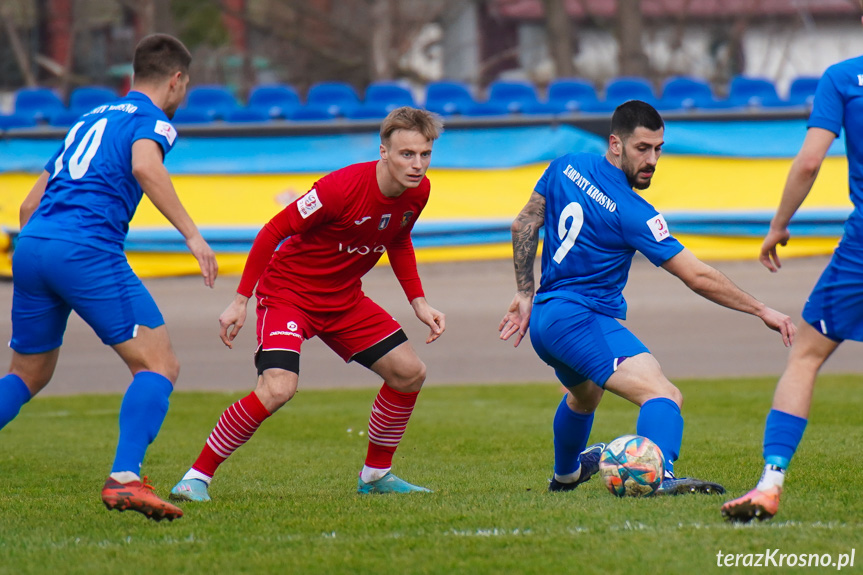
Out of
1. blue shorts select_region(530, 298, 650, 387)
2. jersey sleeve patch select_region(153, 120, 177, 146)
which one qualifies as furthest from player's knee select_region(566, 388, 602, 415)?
jersey sleeve patch select_region(153, 120, 177, 146)

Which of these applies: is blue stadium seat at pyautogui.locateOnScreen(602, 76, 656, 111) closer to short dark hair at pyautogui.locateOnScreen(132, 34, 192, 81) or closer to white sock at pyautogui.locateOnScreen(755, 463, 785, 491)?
short dark hair at pyautogui.locateOnScreen(132, 34, 192, 81)

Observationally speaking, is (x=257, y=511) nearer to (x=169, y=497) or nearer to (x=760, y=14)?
(x=169, y=497)

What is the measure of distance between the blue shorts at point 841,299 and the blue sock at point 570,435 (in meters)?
1.60

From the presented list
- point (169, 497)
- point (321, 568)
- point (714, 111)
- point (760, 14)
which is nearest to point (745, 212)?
point (714, 111)

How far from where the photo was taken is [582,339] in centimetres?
540

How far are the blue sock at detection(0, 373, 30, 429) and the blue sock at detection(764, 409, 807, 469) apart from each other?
3.45m

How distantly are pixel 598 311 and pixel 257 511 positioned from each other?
191 cm

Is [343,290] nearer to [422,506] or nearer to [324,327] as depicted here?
[324,327]

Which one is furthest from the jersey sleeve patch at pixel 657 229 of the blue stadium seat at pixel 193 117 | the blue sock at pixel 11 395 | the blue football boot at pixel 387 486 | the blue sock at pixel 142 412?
the blue stadium seat at pixel 193 117

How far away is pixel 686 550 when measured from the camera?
418 cm

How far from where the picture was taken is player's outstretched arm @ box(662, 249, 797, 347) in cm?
514

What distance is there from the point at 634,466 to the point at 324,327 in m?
1.80

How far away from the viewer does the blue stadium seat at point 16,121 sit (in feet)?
56.7

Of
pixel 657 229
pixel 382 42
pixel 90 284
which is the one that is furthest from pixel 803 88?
pixel 90 284
